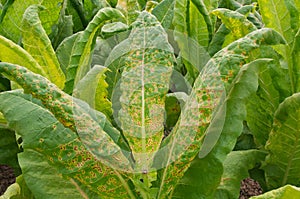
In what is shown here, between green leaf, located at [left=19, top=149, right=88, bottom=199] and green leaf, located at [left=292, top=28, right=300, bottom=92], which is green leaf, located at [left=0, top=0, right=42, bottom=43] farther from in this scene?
green leaf, located at [left=292, top=28, right=300, bottom=92]

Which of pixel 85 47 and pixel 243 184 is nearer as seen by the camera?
pixel 85 47

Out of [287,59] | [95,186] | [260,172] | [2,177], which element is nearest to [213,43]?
[287,59]

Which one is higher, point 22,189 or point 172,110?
point 172,110

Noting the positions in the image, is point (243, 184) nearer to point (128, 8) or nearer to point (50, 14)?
point (128, 8)

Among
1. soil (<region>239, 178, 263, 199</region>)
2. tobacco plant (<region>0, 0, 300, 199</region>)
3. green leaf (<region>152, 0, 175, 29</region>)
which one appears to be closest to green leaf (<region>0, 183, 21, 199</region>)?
tobacco plant (<region>0, 0, 300, 199</region>)

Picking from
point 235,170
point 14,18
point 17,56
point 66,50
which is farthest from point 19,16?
point 235,170
